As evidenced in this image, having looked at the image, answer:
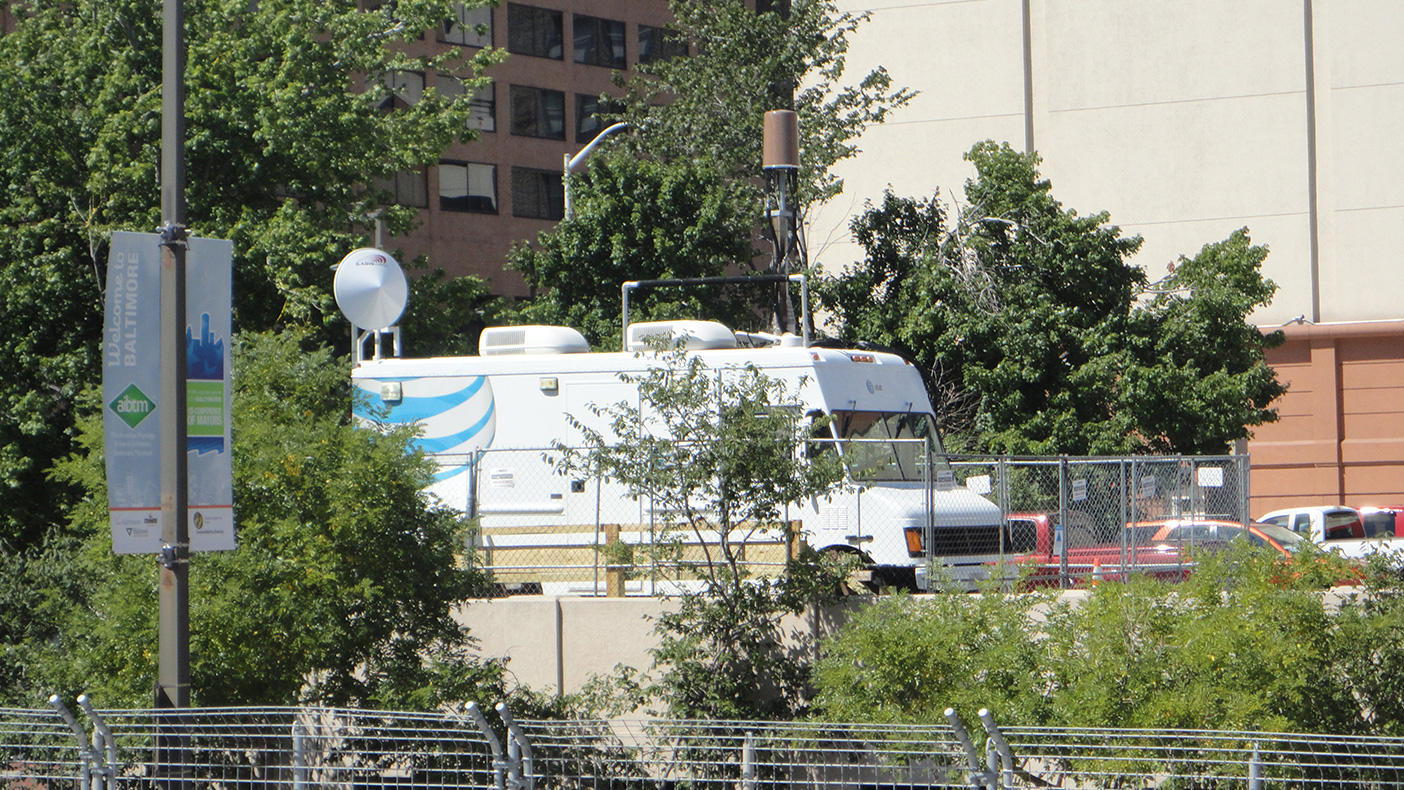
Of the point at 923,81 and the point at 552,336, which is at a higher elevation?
the point at 923,81

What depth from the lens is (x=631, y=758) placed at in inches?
349

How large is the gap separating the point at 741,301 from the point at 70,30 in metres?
12.7

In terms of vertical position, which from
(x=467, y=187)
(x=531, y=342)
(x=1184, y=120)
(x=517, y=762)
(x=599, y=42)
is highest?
(x=599, y=42)

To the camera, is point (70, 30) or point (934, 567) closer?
point (934, 567)

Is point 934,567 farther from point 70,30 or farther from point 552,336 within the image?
point 70,30

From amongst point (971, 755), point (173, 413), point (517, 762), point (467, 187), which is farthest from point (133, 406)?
point (467, 187)

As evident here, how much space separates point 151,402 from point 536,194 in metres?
43.8

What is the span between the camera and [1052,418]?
25016 millimetres

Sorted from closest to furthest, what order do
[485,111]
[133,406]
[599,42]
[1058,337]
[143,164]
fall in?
[133,406]
[143,164]
[1058,337]
[485,111]
[599,42]

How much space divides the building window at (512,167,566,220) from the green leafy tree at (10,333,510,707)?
134 feet

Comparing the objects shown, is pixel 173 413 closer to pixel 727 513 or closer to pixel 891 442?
pixel 727 513

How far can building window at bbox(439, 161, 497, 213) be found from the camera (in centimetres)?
4994

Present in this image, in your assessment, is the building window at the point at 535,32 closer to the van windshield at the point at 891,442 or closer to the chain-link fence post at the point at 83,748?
the van windshield at the point at 891,442

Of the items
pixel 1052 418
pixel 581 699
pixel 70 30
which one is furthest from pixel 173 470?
pixel 1052 418
